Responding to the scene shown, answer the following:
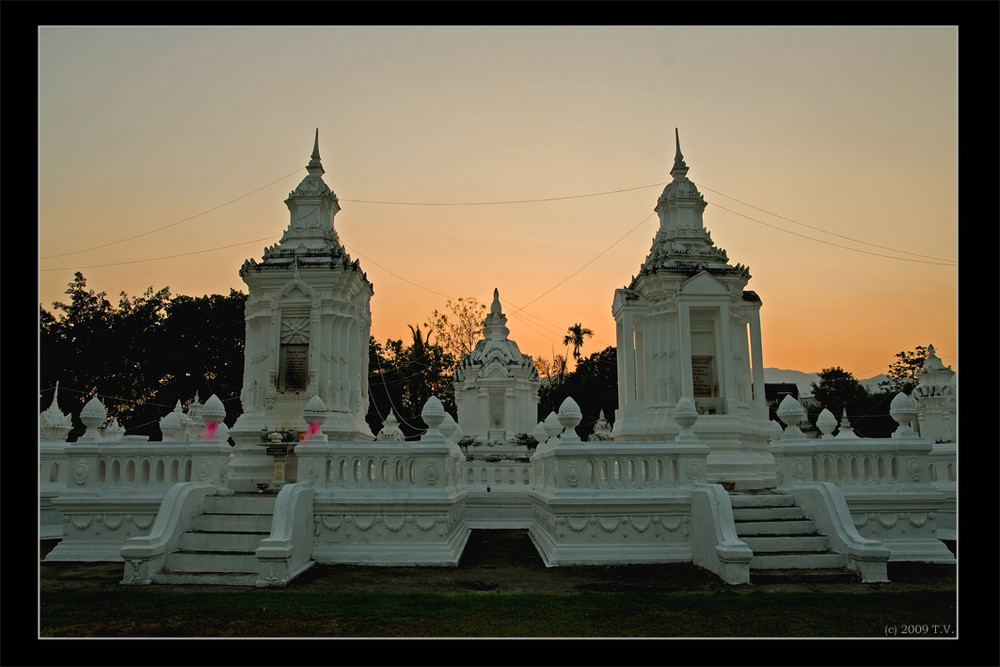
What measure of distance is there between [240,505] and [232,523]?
520 mm

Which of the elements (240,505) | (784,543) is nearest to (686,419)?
(784,543)

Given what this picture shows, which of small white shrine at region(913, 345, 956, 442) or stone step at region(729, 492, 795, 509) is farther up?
small white shrine at region(913, 345, 956, 442)

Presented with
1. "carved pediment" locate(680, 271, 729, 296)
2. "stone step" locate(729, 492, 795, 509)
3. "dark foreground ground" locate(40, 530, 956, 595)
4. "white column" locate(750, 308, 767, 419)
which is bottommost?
"dark foreground ground" locate(40, 530, 956, 595)

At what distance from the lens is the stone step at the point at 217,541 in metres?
11.5

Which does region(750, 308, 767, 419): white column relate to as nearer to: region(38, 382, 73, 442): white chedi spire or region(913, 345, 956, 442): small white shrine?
region(913, 345, 956, 442): small white shrine

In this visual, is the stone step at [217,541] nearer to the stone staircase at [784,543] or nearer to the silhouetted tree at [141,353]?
the stone staircase at [784,543]

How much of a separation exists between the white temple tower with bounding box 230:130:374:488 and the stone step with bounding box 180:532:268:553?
683 centimetres

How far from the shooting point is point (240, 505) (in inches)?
495

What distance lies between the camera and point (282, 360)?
64.5ft

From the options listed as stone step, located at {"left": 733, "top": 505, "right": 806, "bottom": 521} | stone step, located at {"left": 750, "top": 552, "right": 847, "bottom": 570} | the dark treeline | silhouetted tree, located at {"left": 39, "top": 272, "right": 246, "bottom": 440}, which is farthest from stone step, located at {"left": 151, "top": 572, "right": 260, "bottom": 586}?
silhouetted tree, located at {"left": 39, "top": 272, "right": 246, "bottom": 440}

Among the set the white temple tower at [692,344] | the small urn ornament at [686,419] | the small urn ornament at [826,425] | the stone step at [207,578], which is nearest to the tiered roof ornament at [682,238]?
the white temple tower at [692,344]

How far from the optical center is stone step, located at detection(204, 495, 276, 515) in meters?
12.4

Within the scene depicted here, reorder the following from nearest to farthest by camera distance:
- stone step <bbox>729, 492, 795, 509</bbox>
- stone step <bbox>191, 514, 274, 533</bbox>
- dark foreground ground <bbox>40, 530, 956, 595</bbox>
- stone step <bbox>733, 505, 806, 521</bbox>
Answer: dark foreground ground <bbox>40, 530, 956, 595</bbox>
stone step <bbox>191, 514, 274, 533</bbox>
stone step <bbox>733, 505, 806, 521</bbox>
stone step <bbox>729, 492, 795, 509</bbox>
